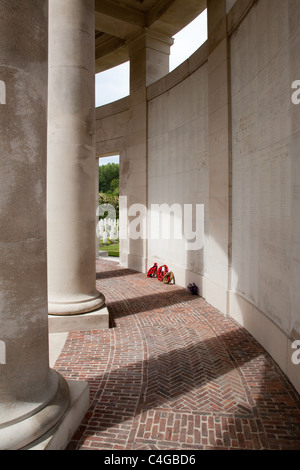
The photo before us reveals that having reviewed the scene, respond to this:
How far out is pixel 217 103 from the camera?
43.8 feet

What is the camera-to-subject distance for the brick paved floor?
5.81 m

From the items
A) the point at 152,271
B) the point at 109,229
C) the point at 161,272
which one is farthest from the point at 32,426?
the point at 109,229

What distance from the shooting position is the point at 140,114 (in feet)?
68.6

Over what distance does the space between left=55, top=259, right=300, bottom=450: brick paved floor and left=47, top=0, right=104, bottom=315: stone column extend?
1.77 meters

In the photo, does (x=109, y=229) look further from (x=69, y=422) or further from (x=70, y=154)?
(x=69, y=422)

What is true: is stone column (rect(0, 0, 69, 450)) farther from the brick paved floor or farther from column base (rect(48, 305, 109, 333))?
column base (rect(48, 305, 109, 333))

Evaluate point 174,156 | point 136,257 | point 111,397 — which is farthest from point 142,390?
point 136,257

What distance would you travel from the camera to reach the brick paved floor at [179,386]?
229 inches

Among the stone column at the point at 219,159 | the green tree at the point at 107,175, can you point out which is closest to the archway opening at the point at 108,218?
the green tree at the point at 107,175

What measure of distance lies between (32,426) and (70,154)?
7.56 m

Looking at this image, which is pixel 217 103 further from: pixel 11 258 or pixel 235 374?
pixel 11 258
